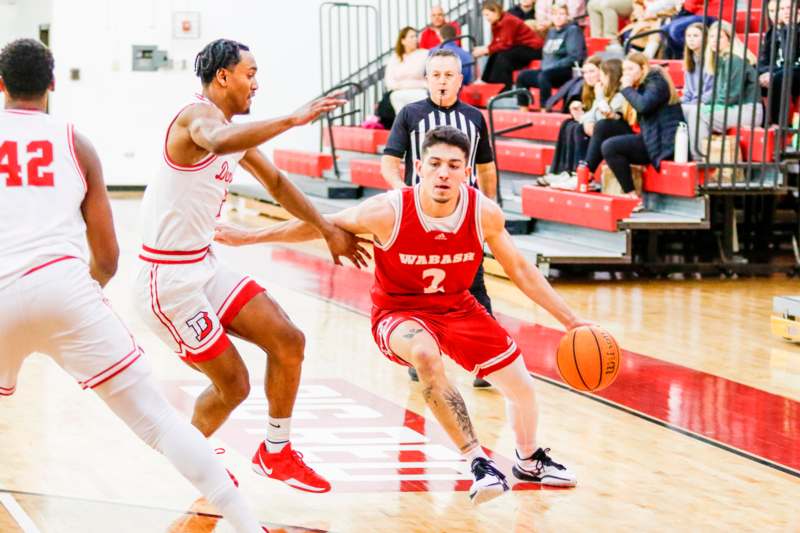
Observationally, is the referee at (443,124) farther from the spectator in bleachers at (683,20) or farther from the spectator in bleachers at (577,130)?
the spectator in bleachers at (683,20)

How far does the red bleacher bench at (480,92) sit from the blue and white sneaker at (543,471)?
9.34m

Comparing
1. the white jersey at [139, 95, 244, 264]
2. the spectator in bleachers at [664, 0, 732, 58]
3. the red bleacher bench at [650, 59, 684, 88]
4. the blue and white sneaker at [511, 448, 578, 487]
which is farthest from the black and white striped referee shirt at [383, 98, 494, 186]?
the spectator in bleachers at [664, 0, 732, 58]

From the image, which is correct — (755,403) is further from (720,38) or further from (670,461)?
(720,38)

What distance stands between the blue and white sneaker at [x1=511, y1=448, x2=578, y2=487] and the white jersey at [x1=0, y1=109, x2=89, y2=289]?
2031mm

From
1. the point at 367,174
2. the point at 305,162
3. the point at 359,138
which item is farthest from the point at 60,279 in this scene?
the point at 305,162

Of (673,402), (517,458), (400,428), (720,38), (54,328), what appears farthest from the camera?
(720,38)

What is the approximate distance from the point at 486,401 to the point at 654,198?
4754 millimetres

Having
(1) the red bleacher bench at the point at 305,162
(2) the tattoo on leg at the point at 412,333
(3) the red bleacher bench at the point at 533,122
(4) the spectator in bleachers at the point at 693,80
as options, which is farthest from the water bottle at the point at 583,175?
(2) the tattoo on leg at the point at 412,333

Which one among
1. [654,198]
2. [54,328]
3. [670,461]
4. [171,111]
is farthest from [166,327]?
[171,111]

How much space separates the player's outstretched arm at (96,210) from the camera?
3902 millimetres

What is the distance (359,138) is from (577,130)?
4.69 meters

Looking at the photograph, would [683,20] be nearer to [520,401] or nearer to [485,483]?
[520,401]

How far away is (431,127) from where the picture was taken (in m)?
6.73

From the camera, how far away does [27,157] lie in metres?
3.82
